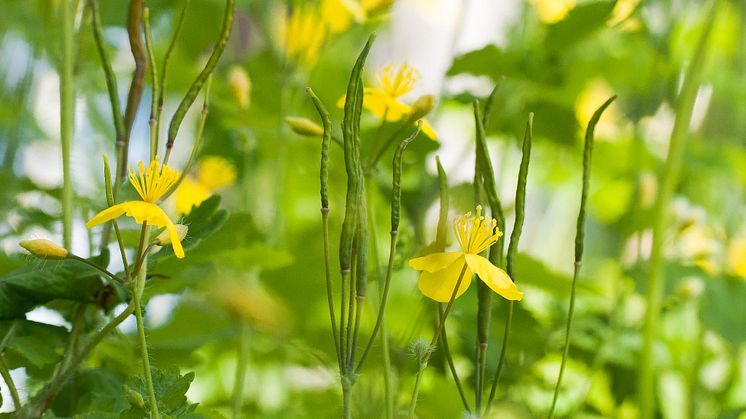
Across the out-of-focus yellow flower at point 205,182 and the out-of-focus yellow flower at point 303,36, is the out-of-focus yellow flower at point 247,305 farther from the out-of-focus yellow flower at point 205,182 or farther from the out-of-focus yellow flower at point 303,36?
the out-of-focus yellow flower at point 303,36

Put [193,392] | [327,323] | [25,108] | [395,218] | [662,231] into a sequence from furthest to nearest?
[193,392], [25,108], [327,323], [662,231], [395,218]

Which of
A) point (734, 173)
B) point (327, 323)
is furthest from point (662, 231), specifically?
point (734, 173)

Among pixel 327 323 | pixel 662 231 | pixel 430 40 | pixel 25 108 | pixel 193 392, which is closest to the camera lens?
pixel 662 231

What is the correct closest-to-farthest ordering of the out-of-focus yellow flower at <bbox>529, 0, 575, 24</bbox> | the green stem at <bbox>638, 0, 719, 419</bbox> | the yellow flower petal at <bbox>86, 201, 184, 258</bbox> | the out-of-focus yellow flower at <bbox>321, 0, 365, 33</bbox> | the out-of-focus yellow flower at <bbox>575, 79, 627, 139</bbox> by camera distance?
1. the yellow flower petal at <bbox>86, 201, 184, 258</bbox>
2. the green stem at <bbox>638, 0, 719, 419</bbox>
3. the out-of-focus yellow flower at <bbox>321, 0, 365, 33</bbox>
4. the out-of-focus yellow flower at <bbox>529, 0, 575, 24</bbox>
5. the out-of-focus yellow flower at <bbox>575, 79, 627, 139</bbox>

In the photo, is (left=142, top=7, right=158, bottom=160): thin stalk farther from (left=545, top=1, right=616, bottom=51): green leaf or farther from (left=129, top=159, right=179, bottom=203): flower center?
(left=545, top=1, right=616, bottom=51): green leaf

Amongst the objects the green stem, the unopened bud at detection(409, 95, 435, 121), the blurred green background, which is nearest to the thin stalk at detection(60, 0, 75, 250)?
the blurred green background

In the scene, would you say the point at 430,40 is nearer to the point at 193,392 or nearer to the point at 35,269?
the point at 193,392
